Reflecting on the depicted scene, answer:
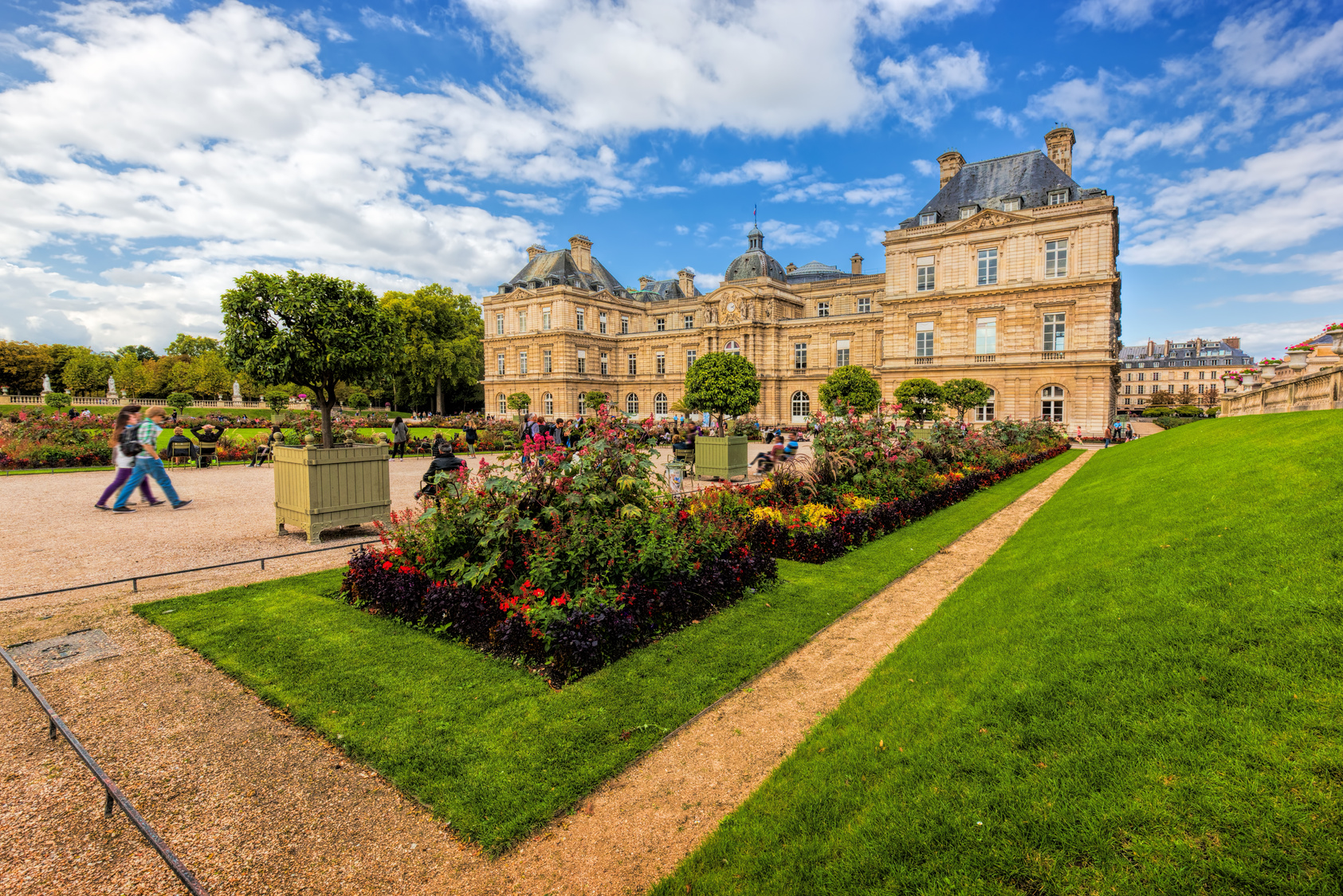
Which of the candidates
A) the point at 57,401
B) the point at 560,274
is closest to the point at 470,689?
the point at 57,401

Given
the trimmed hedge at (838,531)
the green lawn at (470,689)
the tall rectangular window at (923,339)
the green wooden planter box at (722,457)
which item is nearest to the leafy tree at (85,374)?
the green wooden planter box at (722,457)

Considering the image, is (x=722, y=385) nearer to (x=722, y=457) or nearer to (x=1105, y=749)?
(x=722, y=457)

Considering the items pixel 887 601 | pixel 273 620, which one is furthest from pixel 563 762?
pixel 887 601

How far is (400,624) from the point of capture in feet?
18.9

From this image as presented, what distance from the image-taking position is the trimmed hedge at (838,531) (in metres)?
8.30

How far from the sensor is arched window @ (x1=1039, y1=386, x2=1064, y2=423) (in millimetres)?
32125

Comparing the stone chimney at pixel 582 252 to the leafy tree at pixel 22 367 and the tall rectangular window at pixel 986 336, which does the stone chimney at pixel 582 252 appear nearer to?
the tall rectangular window at pixel 986 336

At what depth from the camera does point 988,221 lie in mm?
33094

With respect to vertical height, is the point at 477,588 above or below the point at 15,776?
above

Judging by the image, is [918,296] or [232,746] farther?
[918,296]

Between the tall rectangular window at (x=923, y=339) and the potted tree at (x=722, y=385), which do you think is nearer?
the potted tree at (x=722, y=385)

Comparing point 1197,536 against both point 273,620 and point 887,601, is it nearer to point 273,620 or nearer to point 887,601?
point 887,601

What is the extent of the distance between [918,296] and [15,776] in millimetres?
38388

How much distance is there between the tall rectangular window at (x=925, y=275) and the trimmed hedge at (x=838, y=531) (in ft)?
90.2
